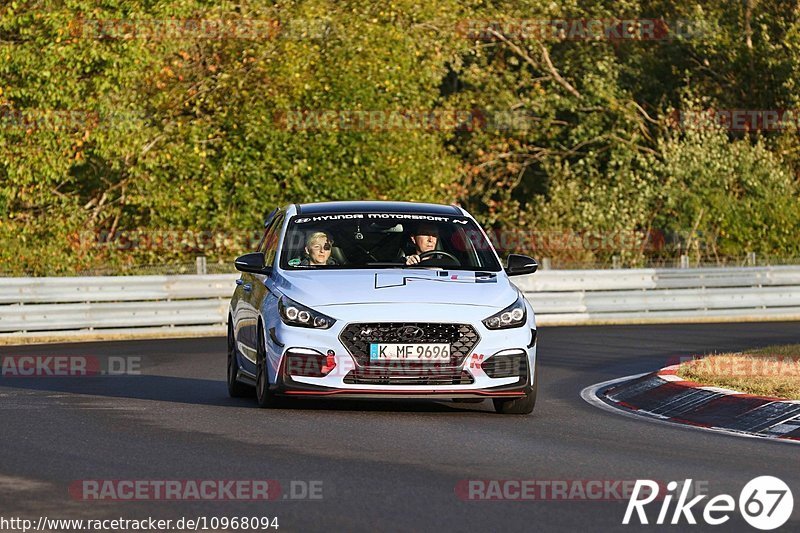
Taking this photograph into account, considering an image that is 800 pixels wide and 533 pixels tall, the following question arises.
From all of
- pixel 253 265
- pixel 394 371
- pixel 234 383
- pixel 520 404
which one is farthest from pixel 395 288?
pixel 234 383

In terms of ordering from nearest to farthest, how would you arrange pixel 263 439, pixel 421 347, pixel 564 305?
pixel 263 439
pixel 421 347
pixel 564 305

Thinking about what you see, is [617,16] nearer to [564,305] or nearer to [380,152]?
[380,152]

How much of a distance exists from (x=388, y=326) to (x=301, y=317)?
2.21 ft

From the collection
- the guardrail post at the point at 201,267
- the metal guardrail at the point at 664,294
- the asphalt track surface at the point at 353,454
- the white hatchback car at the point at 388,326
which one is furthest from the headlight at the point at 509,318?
the metal guardrail at the point at 664,294

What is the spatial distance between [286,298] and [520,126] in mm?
31563

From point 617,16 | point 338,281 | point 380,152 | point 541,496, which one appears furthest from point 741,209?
point 541,496

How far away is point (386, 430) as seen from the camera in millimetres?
11828

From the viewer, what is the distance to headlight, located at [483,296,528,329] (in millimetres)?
12711

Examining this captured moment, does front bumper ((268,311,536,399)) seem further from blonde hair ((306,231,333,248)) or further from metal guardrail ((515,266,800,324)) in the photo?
metal guardrail ((515,266,800,324))

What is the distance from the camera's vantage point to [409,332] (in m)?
12.5

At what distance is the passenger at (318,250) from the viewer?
13.7m

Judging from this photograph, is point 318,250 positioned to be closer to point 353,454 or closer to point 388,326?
point 388,326

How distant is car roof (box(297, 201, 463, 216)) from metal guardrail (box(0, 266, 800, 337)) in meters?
11.5

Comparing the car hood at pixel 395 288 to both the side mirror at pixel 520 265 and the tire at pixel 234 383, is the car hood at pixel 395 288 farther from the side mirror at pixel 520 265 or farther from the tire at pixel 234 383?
the tire at pixel 234 383
